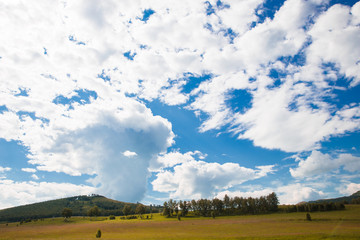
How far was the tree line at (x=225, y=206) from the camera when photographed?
162 meters

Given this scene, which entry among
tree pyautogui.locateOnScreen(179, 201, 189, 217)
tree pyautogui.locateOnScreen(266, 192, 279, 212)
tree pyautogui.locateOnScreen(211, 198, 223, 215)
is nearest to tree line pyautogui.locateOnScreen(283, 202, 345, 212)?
tree pyautogui.locateOnScreen(266, 192, 279, 212)

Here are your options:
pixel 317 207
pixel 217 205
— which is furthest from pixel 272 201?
pixel 217 205

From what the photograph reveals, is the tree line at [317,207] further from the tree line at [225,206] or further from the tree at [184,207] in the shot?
the tree at [184,207]

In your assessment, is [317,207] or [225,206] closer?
[317,207]


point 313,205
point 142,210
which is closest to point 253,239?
point 313,205

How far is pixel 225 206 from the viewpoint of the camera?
18088 centimetres

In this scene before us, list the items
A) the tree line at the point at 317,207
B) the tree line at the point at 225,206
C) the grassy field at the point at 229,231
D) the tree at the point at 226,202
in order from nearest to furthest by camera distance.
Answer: the grassy field at the point at 229,231
the tree line at the point at 317,207
the tree line at the point at 225,206
the tree at the point at 226,202

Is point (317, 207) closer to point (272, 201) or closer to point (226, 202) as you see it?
point (272, 201)

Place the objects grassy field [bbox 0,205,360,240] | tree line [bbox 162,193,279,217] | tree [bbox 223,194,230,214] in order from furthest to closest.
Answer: tree [bbox 223,194,230,214]
tree line [bbox 162,193,279,217]
grassy field [bbox 0,205,360,240]

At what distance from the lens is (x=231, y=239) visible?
43500mm

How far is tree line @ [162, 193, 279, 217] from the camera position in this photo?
162500mm

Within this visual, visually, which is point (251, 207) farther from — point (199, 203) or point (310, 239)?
point (310, 239)

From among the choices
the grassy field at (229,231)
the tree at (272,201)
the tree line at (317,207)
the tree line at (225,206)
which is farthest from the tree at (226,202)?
the grassy field at (229,231)

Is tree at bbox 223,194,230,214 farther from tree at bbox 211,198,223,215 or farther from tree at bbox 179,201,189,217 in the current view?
tree at bbox 179,201,189,217
